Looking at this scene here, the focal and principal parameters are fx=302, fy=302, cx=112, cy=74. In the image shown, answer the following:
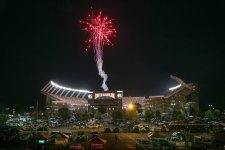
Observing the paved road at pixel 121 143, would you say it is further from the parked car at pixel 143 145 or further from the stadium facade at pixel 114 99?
the stadium facade at pixel 114 99

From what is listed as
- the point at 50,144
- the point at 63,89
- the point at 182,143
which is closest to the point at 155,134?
the point at 182,143

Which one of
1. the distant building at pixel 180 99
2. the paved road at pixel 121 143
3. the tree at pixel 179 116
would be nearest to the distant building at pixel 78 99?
the distant building at pixel 180 99

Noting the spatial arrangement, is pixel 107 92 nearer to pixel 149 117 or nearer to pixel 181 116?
pixel 149 117

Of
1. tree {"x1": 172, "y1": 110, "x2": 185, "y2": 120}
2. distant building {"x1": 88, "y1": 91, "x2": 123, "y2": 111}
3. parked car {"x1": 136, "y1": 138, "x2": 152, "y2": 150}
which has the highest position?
distant building {"x1": 88, "y1": 91, "x2": 123, "y2": 111}

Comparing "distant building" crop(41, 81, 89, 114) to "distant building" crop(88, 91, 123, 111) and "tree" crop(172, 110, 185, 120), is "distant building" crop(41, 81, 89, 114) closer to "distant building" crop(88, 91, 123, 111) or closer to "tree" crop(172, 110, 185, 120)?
"distant building" crop(88, 91, 123, 111)

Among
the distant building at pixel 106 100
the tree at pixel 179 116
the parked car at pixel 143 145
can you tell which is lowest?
the parked car at pixel 143 145

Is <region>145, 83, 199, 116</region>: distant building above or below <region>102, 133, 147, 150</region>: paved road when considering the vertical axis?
above

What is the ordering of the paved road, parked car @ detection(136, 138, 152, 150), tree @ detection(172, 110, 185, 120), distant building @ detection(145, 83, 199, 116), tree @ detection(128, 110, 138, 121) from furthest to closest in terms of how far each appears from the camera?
distant building @ detection(145, 83, 199, 116)
tree @ detection(128, 110, 138, 121)
tree @ detection(172, 110, 185, 120)
the paved road
parked car @ detection(136, 138, 152, 150)

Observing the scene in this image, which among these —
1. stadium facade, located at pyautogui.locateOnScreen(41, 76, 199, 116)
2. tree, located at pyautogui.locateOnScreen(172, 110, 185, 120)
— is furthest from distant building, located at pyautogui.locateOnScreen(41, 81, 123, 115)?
tree, located at pyautogui.locateOnScreen(172, 110, 185, 120)
